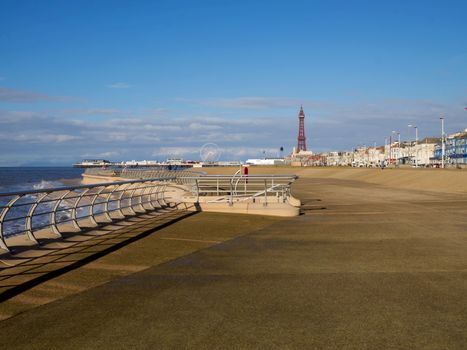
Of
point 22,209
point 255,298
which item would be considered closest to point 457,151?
point 22,209

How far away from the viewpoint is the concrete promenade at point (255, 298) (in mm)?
5094

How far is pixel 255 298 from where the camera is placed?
660cm

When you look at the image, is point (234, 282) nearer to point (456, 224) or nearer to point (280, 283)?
point (280, 283)

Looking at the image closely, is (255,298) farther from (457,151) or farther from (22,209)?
(457,151)

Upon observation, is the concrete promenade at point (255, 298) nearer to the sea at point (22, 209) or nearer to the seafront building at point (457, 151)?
the sea at point (22, 209)

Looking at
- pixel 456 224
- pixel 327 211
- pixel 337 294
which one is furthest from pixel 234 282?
pixel 327 211

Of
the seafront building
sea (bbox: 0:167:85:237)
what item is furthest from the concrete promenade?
the seafront building

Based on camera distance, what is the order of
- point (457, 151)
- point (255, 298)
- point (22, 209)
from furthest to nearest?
point (457, 151) → point (22, 209) → point (255, 298)

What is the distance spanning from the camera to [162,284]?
7.40 m

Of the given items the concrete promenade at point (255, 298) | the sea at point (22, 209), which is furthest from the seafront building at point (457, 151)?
the concrete promenade at point (255, 298)

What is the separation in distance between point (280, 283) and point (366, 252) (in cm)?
336

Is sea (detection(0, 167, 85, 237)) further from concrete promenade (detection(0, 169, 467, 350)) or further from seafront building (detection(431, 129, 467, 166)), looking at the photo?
seafront building (detection(431, 129, 467, 166))

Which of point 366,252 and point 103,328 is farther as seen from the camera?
point 366,252

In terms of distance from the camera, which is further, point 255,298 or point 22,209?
point 22,209
